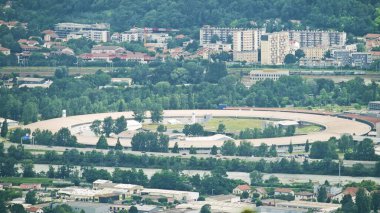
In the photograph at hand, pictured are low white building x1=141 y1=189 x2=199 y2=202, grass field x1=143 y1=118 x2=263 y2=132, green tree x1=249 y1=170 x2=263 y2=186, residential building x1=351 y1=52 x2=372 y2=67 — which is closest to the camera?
low white building x1=141 y1=189 x2=199 y2=202

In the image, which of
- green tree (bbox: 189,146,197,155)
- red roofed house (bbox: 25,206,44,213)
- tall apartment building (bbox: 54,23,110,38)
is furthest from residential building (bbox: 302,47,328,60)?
red roofed house (bbox: 25,206,44,213)

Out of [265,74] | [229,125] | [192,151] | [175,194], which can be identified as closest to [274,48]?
[265,74]

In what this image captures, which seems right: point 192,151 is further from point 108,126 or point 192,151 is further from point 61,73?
point 61,73

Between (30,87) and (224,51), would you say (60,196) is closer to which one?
(30,87)

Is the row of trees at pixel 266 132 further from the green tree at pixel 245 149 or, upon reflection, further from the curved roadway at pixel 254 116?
the green tree at pixel 245 149

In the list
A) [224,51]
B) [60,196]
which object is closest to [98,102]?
[224,51]

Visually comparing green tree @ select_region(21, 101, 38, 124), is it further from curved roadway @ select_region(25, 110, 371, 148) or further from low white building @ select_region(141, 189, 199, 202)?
low white building @ select_region(141, 189, 199, 202)
